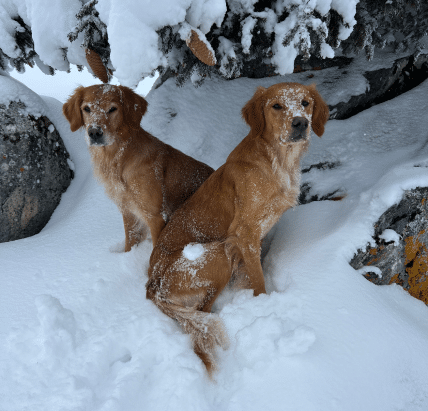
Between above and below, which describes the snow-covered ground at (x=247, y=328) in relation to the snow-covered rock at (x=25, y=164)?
below

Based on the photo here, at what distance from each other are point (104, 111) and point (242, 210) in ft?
3.97

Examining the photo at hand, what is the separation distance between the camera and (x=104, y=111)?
216 centimetres

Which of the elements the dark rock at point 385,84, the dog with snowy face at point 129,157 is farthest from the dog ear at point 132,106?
the dark rock at point 385,84

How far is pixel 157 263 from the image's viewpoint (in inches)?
78.7

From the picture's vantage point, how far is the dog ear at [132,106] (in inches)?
89.1

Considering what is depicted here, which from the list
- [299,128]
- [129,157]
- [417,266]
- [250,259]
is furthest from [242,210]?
[417,266]

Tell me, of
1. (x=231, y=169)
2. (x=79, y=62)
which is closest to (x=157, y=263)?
(x=231, y=169)

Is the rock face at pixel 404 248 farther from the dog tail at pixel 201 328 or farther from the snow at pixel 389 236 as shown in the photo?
the dog tail at pixel 201 328

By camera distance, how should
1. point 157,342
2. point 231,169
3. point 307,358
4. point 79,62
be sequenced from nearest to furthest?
point 307,358
point 157,342
point 231,169
point 79,62

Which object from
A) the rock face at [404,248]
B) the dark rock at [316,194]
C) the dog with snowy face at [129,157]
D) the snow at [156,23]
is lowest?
the rock face at [404,248]

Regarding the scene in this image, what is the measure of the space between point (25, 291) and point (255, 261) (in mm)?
1438

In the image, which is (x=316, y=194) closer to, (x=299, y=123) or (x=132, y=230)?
(x=299, y=123)

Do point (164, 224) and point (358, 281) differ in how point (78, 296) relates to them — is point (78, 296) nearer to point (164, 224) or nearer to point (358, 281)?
point (164, 224)

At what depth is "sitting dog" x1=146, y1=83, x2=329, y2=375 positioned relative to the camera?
1876 mm
